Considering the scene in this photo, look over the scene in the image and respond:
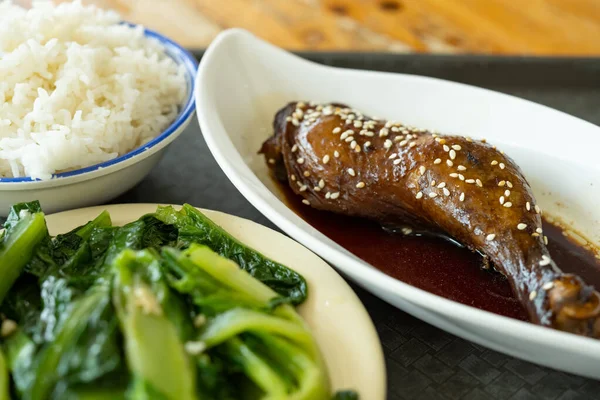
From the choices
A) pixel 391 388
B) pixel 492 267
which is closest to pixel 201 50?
pixel 492 267

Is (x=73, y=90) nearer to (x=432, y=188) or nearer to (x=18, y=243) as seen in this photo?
(x=18, y=243)

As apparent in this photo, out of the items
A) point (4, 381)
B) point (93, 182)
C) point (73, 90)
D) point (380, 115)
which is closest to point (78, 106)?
point (73, 90)

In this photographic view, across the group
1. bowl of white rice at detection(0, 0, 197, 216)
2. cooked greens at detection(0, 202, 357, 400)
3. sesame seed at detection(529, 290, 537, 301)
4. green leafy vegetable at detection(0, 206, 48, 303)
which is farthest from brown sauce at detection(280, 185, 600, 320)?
green leafy vegetable at detection(0, 206, 48, 303)

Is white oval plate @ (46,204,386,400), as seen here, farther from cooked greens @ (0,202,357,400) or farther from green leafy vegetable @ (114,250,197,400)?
green leafy vegetable @ (114,250,197,400)

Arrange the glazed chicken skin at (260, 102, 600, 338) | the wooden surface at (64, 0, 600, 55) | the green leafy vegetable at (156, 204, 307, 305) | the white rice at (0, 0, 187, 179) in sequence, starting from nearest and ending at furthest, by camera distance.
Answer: the glazed chicken skin at (260, 102, 600, 338), the green leafy vegetable at (156, 204, 307, 305), the white rice at (0, 0, 187, 179), the wooden surface at (64, 0, 600, 55)

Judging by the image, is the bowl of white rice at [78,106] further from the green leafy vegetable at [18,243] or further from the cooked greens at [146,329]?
the cooked greens at [146,329]

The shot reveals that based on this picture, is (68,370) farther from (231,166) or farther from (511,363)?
(511,363)
